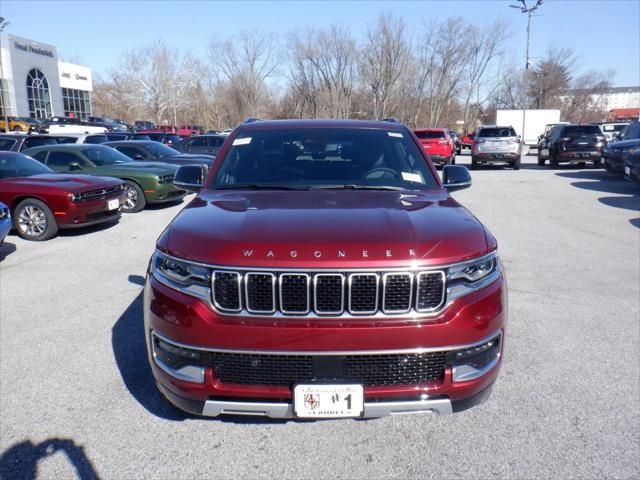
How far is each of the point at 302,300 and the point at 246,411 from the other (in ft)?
2.05

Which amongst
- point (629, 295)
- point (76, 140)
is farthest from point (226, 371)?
point (76, 140)

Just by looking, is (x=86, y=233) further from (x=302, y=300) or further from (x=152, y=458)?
(x=302, y=300)

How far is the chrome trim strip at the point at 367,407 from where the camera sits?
96.8 inches

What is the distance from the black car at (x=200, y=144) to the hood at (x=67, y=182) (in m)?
10.7

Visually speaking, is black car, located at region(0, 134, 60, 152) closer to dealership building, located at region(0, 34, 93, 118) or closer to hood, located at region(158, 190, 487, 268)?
hood, located at region(158, 190, 487, 268)

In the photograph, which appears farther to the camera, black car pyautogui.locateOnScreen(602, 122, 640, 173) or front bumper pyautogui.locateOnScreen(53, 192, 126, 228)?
black car pyautogui.locateOnScreen(602, 122, 640, 173)

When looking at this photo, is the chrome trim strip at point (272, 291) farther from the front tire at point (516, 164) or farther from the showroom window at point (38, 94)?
the showroom window at point (38, 94)

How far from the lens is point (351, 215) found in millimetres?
2889

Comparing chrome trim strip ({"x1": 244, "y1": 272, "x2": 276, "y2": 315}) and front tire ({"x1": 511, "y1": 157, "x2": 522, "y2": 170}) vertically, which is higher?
chrome trim strip ({"x1": 244, "y1": 272, "x2": 276, "y2": 315})

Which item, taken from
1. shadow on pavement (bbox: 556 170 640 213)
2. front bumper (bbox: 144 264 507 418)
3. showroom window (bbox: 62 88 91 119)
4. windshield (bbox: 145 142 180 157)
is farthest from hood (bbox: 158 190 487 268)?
showroom window (bbox: 62 88 91 119)

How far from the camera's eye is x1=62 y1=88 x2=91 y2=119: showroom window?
60594 millimetres

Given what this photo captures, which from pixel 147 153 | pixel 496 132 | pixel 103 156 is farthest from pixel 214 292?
pixel 496 132

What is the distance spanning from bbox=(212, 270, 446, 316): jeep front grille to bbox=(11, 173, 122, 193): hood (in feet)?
23.3

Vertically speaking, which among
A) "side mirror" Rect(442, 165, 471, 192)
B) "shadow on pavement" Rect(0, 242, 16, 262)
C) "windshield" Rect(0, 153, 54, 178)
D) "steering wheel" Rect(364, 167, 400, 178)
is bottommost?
"shadow on pavement" Rect(0, 242, 16, 262)
